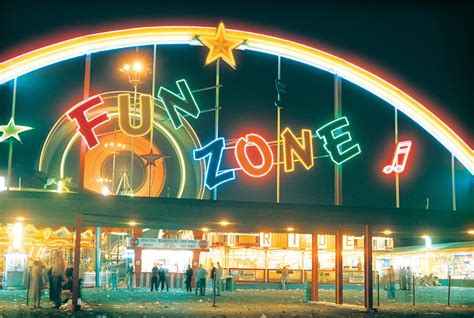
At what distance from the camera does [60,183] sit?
119 ft

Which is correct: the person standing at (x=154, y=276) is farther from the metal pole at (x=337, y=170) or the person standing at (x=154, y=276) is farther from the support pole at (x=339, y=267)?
the metal pole at (x=337, y=170)

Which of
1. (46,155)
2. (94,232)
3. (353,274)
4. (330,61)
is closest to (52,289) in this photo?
(330,61)

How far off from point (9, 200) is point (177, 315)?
6249 millimetres

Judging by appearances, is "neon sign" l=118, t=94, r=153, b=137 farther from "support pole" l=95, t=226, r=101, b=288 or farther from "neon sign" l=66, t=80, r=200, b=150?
"support pole" l=95, t=226, r=101, b=288

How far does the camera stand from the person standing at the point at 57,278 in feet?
79.9

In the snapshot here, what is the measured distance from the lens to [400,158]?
92.0ft

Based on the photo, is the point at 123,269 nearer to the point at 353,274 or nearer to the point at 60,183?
the point at 60,183

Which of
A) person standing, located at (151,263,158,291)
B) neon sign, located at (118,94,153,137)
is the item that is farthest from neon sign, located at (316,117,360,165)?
person standing, located at (151,263,158,291)

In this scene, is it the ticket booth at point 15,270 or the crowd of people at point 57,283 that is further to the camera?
the ticket booth at point 15,270

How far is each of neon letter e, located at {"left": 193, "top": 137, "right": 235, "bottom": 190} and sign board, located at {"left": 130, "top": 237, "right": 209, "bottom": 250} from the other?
16032 millimetres

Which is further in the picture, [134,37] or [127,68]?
[127,68]

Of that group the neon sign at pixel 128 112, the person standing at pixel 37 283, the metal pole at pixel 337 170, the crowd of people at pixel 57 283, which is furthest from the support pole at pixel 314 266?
the person standing at pixel 37 283

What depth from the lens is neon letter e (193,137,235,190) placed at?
25.9 meters

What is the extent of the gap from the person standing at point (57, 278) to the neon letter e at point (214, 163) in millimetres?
6150
